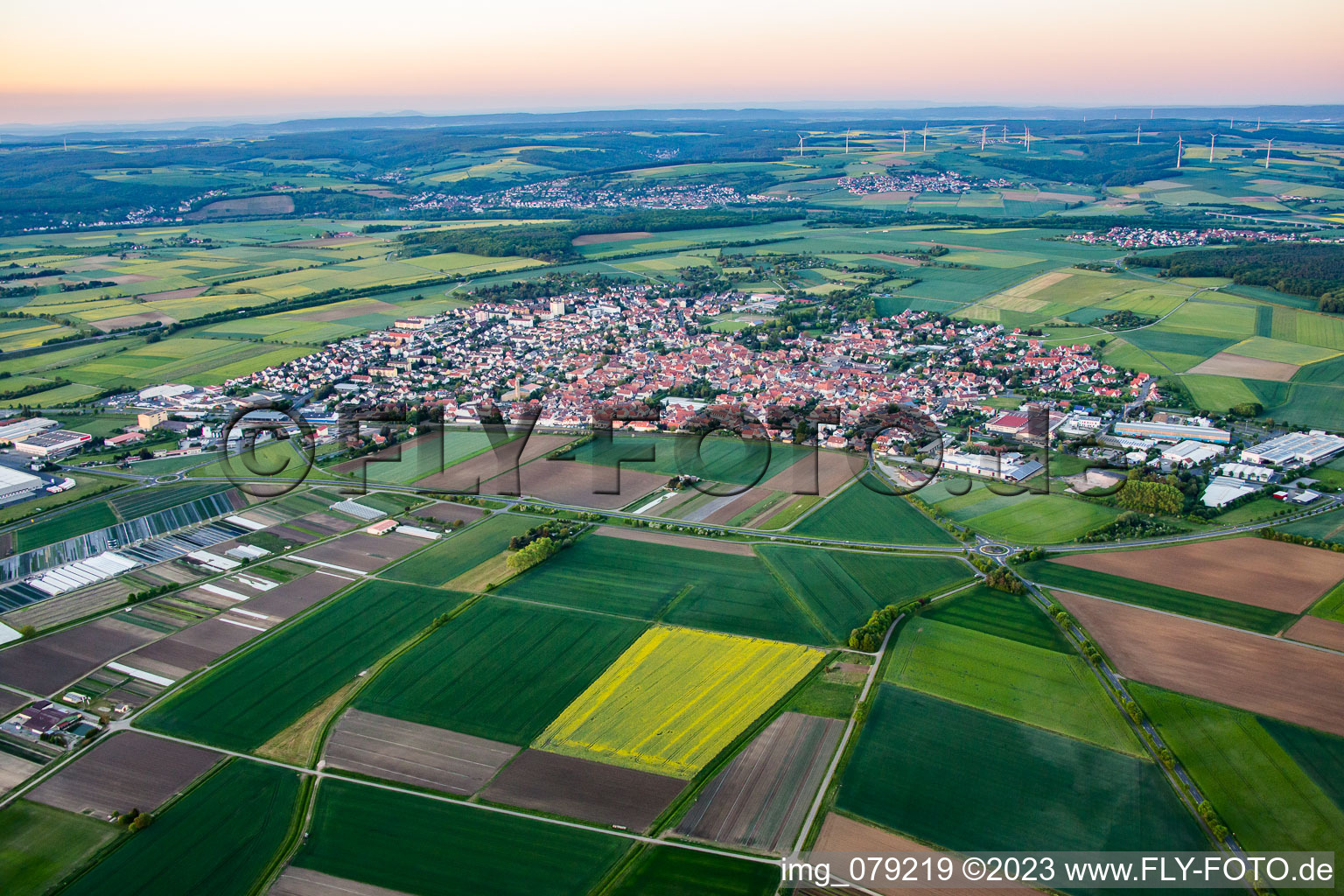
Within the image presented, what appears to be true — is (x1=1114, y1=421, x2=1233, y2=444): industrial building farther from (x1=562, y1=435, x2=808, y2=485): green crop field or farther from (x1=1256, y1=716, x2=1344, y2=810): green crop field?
(x1=1256, y1=716, x2=1344, y2=810): green crop field

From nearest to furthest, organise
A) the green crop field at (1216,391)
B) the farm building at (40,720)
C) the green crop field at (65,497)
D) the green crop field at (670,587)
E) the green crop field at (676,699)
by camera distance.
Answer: the green crop field at (676,699), the farm building at (40,720), the green crop field at (670,587), the green crop field at (65,497), the green crop field at (1216,391)

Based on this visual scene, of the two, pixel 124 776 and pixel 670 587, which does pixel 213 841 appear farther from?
pixel 670 587

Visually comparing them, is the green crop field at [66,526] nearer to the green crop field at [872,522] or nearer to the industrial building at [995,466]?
the green crop field at [872,522]

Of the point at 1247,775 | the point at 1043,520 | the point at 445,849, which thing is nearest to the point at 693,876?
the point at 445,849

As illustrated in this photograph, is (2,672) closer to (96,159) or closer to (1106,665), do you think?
(1106,665)

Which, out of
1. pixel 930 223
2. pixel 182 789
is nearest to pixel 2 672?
pixel 182 789

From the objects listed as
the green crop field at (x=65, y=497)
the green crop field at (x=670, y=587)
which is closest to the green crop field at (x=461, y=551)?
the green crop field at (x=670, y=587)
